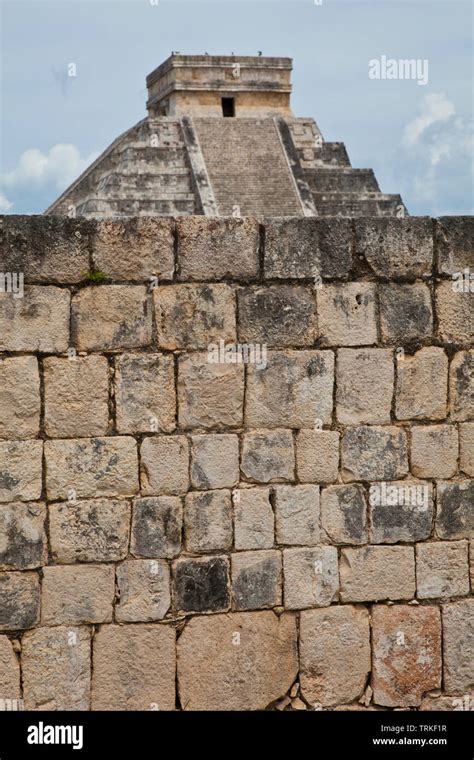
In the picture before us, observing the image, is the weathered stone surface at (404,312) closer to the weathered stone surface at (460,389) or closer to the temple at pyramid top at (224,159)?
the weathered stone surface at (460,389)

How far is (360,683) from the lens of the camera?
725 centimetres

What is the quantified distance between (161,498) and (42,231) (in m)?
1.48

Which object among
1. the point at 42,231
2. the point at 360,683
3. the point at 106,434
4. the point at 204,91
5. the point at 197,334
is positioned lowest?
the point at 360,683

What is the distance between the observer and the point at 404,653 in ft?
23.9

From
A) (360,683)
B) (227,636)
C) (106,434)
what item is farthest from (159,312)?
(360,683)

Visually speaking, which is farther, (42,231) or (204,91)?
(204,91)

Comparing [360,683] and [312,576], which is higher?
[312,576]

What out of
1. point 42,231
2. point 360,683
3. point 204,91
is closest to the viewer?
point 42,231

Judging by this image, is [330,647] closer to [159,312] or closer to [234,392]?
→ [234,392]

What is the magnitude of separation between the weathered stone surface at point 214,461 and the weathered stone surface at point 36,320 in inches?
34.0

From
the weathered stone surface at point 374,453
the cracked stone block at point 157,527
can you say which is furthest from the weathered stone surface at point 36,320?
the weathered stone surface at point 374,453

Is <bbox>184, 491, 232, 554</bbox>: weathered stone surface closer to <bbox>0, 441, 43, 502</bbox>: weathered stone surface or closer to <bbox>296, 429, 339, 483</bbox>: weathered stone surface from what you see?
<bbox>296, 429, 339, 483</bbox>: weathered stone surface

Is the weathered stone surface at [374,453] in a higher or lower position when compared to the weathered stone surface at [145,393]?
lower

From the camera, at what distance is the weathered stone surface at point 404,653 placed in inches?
286
